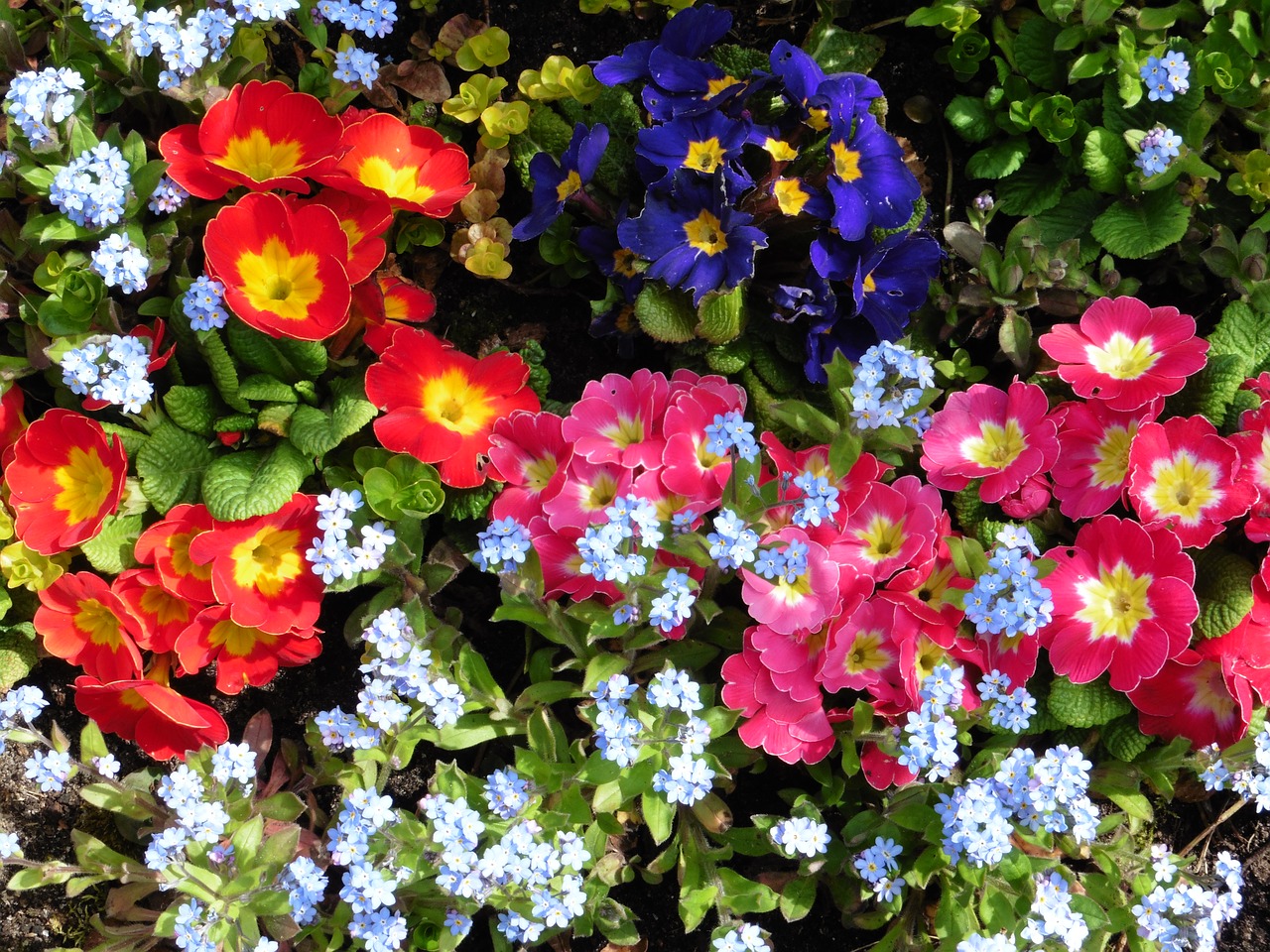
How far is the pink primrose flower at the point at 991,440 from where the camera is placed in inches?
91.3

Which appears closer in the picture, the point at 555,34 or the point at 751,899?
the point at 751,899

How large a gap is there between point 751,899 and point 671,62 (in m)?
1.69

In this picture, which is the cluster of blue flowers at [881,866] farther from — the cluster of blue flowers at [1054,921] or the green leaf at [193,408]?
the green leaf at [193,408]

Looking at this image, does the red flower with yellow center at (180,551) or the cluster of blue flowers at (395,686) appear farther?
the red flower with yellow center at (180,551)

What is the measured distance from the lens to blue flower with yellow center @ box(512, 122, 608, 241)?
243 centimetres

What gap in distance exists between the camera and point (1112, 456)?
237 centimetres

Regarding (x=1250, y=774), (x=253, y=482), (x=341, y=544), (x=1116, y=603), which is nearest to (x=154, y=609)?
(x=253, y=482)

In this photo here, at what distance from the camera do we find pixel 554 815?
211 cm

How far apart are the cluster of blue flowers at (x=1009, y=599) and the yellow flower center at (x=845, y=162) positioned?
84 centimetres

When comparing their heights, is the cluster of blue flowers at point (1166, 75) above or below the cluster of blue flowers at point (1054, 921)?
above

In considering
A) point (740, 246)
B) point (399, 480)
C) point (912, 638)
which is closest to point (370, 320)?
point (399, 480)

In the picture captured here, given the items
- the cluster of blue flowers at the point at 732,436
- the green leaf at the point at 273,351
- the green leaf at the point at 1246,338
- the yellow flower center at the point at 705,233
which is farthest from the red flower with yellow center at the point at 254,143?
the green leaf at the point at 1246,338

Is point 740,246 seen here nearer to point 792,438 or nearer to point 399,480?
point 792,438

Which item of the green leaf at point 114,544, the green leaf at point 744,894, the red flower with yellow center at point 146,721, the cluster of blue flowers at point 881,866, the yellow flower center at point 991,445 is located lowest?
the green leaf at point 744,894
